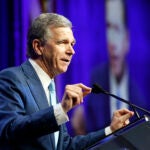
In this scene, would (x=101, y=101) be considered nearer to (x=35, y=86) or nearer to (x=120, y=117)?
(x=120, y=117)

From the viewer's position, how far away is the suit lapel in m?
1.37

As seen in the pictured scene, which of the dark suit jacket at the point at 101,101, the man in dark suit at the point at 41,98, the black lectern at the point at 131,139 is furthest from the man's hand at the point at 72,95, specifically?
the dark suit jacket at the point at 101,101

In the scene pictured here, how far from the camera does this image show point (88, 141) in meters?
1.55

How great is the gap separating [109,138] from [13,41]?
1705 mm

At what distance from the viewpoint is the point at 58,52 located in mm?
1474

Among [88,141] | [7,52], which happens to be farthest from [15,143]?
[7,52]

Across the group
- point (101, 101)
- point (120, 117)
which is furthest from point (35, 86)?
point (101, 101)

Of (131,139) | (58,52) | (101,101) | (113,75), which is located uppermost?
(58,52)

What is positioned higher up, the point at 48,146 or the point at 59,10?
the point at 59,10

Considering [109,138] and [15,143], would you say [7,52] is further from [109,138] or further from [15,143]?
[109,138]

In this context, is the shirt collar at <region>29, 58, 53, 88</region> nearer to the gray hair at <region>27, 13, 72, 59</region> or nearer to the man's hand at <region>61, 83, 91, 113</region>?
the gray hair at <region>27, 13, 72, 59</region>

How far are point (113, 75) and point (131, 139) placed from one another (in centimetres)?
184

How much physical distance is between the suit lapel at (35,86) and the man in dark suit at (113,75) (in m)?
1.38

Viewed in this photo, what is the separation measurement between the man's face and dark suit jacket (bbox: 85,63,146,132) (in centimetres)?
132
